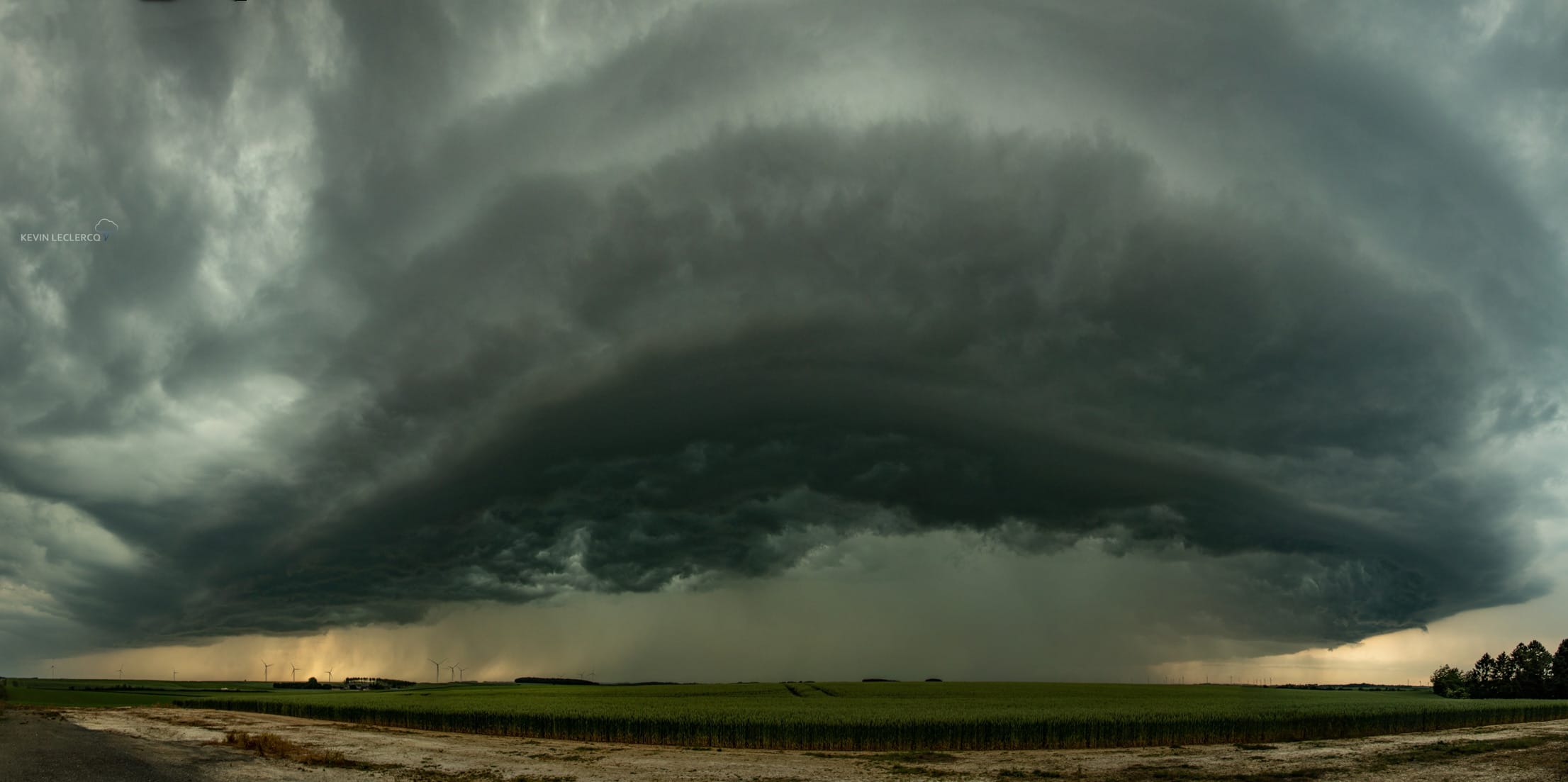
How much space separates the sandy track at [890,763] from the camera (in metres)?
50.1

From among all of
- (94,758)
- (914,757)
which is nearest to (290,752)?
(94,758)

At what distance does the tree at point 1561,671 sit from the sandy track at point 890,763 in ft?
459

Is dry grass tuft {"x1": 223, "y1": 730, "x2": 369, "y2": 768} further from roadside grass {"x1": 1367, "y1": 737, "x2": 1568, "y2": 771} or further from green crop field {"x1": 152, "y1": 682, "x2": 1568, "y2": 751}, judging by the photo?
roadside grass {"x1": 1367, "y1": 737, "x2": 1568, "y2": 771}

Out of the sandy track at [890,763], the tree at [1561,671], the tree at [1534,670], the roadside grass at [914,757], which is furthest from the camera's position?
the tree at [1534,670]

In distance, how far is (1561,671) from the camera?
18225 cm

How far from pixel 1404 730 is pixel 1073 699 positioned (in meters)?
39.7

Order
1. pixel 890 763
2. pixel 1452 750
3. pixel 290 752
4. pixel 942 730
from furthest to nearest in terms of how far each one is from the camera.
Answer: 1. pixel 942 730
2. pixel 1452 750
3. pixel 290 752
4. pixel 890 763

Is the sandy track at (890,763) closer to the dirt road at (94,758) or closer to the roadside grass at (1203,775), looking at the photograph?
the roadside grass at (1203,775)

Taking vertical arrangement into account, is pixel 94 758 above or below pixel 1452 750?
above

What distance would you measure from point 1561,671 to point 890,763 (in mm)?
203628

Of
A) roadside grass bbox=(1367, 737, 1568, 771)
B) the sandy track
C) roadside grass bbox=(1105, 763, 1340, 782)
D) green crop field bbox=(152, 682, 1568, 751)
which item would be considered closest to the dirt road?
the sandy track

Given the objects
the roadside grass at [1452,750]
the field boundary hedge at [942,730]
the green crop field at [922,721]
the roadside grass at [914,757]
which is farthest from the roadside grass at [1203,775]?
the green crop field at [922,721]

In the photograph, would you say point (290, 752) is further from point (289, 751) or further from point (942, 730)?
point (942, 730)

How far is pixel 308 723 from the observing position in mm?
103000
